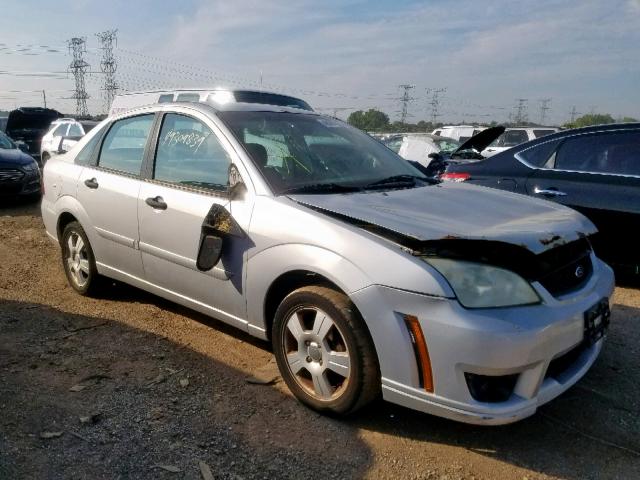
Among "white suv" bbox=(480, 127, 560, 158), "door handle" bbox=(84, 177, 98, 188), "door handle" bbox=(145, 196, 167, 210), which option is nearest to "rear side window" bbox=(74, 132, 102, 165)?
"door handle" bbox=(84, 177, 98, 188)

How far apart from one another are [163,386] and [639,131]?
14.5 ft

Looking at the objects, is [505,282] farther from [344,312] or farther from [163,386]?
[163,386]

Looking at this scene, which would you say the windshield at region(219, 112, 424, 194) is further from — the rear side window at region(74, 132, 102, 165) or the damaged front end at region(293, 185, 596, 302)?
the rear side window at region(74, 132, 102, 165)

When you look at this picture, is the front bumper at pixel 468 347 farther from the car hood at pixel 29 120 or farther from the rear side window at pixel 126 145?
the car hood at pixel 29 120

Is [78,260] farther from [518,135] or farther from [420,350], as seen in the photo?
[518,135]

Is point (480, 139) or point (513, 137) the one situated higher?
point (480, 139)

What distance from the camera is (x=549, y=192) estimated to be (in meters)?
5.04

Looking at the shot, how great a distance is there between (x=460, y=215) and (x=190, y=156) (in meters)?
1.81

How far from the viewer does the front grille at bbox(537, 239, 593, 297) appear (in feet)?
8.60

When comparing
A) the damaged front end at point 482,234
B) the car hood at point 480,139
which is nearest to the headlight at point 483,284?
the damaged front end at point 482,234

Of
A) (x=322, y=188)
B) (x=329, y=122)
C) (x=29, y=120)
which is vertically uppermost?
(x=329, y=122)

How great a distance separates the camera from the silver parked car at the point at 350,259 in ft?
7.89

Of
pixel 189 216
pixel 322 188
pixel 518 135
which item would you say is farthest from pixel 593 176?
pixel 518 135

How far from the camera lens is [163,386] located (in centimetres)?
321
